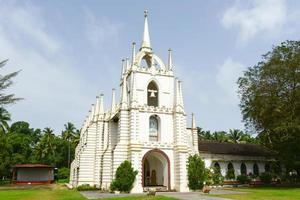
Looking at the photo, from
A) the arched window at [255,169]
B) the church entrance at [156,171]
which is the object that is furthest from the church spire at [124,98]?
the arched window at [255,169]

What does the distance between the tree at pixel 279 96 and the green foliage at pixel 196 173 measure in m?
8.69

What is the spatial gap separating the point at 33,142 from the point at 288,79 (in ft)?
200

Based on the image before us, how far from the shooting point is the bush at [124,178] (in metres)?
29.1

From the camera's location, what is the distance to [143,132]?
32.2m

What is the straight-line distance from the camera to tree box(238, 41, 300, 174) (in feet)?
112

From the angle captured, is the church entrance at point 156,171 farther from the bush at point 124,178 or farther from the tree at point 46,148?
the tree at point 46,148

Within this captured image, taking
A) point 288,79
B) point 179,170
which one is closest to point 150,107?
point 179,170

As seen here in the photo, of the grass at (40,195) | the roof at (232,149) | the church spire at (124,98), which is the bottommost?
the grass at (40,195)

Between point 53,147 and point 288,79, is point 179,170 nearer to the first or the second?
point 288,79

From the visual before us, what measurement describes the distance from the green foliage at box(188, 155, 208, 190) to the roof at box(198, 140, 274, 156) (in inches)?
417

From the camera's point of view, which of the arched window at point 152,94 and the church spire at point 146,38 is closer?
the arched window at point 152,94

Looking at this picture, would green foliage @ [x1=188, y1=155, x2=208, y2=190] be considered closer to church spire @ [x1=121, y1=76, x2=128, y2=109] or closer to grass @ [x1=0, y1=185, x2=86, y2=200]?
church spire @ [x1=121, y1=76, x2=128, y2=109]

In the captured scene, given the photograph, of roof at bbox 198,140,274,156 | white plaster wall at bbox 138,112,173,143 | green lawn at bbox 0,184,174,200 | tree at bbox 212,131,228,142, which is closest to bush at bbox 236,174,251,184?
roof at bbox 198,140,274,156

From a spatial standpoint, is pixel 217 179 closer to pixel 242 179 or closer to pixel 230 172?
pixel 230 172
